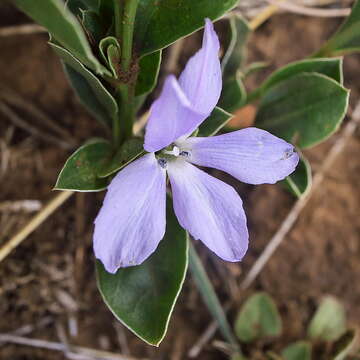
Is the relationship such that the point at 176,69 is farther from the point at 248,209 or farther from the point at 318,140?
the point at 318,140

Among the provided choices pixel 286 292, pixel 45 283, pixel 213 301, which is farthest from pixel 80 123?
pixel 286 292

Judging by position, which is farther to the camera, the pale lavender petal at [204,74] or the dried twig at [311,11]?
the dried twig at [311,11]

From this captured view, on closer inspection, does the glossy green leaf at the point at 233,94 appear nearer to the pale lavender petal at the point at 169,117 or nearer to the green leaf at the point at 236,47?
the green leaf at the point at 236,47

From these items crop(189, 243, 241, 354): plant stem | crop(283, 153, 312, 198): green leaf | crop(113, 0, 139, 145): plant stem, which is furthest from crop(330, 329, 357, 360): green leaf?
crop(113, 0, 139, 145): plant stem

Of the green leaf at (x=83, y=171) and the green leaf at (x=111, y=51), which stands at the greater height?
the green leaf at (x=111, y=51)

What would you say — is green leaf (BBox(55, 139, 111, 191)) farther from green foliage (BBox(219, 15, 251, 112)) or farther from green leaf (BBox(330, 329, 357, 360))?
green leaf (BBox(330, 329, 357, 360))

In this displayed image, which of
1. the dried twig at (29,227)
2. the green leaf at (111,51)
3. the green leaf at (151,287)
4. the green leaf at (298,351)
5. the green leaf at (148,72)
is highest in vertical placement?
the green leaf at (111,51)

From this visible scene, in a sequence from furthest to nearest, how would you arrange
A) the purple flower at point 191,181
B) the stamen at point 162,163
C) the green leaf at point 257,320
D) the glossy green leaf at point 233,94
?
the green leaf at point 257,320
the glossy green leaf at point 233,94
the stamen at point 162,163
the purple flower at point 191,181

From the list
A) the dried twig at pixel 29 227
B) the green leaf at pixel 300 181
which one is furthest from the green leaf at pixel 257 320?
the dried twig at pixel 29 227
